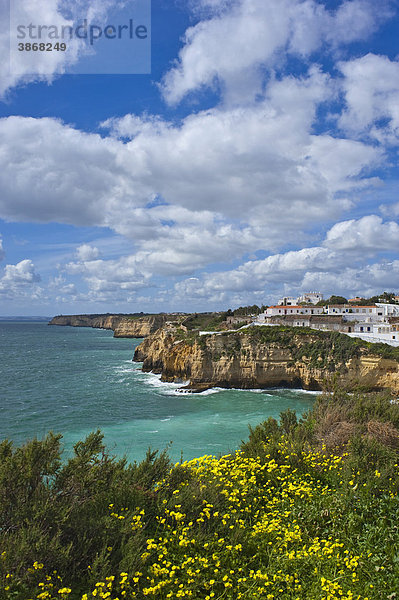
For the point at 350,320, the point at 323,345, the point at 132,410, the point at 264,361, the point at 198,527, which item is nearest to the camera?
the point at 198,527

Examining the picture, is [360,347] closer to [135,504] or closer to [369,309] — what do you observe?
[369,309]

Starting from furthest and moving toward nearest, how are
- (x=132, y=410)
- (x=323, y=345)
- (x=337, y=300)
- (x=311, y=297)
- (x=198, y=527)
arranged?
(x=311, y=297), (x=337, y=300), (x=323, y=345), (x=132, y=410), (x=198, y=527)

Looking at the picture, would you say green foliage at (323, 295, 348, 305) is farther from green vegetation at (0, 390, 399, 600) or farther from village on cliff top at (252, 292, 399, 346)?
green vegetation at (0, 390, 399, 600)

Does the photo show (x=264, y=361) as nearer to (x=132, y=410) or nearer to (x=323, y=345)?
(x=323, y=345)

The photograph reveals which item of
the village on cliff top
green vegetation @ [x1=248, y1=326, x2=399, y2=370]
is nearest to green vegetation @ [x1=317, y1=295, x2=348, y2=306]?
the village on cliff top

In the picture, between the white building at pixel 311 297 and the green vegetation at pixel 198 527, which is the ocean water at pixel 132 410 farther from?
the white building at pixel 311 297

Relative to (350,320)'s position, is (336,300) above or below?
above

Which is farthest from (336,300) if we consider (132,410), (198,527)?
(198,527)
